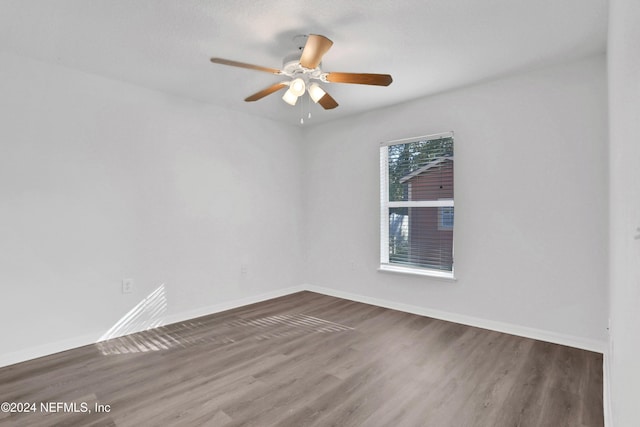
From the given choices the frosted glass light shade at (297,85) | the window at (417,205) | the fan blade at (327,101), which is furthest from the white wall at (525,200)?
the frosted glass light shade at (297,85)

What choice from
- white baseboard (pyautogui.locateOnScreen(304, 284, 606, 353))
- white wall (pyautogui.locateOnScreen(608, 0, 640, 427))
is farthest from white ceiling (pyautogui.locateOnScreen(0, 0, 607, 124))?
white baseboard (pyautogui.locateOnScreen(304, 284, 606, 353))

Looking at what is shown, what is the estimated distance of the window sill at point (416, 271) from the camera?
3541mm

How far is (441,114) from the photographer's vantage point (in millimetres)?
3539

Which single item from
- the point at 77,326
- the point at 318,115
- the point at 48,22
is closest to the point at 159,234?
the point at 77,326

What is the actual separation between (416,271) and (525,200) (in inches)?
53.3

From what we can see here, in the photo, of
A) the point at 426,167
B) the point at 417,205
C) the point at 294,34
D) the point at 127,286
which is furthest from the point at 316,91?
the point at 127,286

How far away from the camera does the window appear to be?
3586 mm

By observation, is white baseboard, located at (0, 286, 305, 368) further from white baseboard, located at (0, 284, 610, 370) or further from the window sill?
the window sill

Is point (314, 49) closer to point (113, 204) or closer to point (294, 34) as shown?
point (294, 34)

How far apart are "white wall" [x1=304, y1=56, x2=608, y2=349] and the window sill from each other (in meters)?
0.07

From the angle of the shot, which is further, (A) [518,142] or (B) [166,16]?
(A) [518,142]

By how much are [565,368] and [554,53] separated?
95.2 inches

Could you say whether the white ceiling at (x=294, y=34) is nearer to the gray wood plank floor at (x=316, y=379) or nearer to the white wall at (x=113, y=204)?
the white wall at (x=113, y=204)

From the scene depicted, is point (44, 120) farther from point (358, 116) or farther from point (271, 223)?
point (358, 116)
